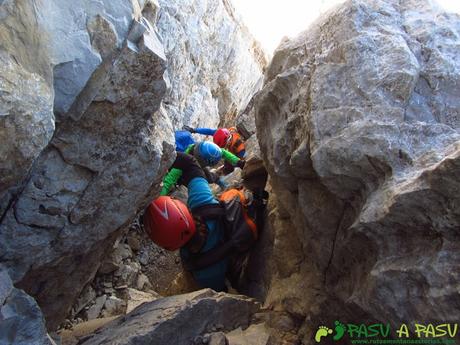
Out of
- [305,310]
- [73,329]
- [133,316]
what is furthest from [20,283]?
[305,310]

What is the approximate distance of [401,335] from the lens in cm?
302

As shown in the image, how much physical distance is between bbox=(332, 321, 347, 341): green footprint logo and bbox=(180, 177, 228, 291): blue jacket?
96.5 inches

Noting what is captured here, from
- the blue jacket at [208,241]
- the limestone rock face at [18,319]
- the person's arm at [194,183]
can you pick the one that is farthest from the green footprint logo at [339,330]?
the person's arm at [194,183]

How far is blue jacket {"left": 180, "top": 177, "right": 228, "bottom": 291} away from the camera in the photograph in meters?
6.00

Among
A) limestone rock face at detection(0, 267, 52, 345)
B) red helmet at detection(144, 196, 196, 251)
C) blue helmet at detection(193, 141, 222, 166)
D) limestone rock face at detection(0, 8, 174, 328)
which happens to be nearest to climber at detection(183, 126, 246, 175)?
blue helmet at detection(193, 141, 222, 166)

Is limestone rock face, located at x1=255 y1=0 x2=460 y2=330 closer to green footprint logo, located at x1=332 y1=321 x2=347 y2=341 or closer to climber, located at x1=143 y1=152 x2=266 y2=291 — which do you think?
green footprint logo, located at x1=332 y1=321 x2=347 y2=341

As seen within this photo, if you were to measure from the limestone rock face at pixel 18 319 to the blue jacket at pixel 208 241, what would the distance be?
10.2 feet

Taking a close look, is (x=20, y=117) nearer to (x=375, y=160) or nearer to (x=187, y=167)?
(x=375, y=160)

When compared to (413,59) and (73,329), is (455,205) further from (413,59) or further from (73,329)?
(73,329)

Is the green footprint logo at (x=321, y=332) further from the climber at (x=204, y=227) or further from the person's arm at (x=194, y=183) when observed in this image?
the person's arm at (x=194, y=183)

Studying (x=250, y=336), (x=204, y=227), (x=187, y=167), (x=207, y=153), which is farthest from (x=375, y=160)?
(x=207, y=153)

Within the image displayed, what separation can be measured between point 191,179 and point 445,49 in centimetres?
404

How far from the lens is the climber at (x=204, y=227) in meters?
5.60

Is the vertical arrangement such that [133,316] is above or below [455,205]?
below
